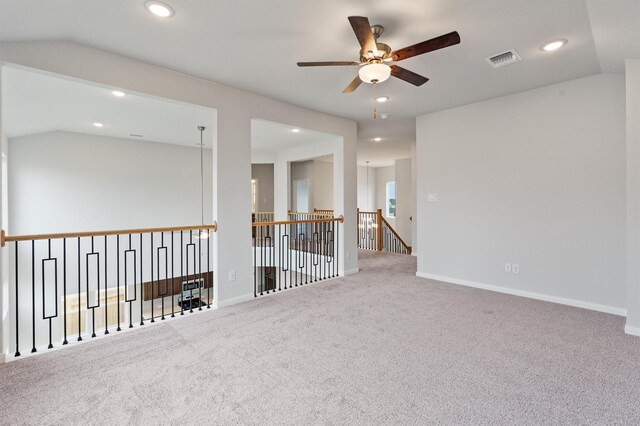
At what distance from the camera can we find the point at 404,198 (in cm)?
951

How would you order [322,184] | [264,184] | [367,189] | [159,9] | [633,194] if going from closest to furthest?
[159,9] → [633,194] → [322,184] → [264,184] → [367,189]

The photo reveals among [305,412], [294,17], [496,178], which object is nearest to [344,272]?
[496,178]

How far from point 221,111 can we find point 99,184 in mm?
4189

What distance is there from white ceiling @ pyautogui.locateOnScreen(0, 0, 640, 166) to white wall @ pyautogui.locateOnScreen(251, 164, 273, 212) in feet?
23.2

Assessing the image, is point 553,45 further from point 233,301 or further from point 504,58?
point 233,301

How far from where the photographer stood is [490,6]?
221cm

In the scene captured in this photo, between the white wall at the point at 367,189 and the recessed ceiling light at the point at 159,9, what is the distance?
35.5ft

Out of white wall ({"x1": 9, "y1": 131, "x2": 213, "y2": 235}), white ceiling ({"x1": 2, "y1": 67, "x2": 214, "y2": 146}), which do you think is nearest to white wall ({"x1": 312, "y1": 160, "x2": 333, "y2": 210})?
white wall ({"x1": 9, "y1": 131, "x2": 213, "y2": 235})

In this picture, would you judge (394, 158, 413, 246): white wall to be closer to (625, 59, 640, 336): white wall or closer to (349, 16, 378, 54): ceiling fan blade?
(625, 59, 640, 336): white wall

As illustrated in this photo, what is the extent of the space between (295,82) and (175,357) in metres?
3.05

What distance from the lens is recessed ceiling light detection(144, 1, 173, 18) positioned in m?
2.16

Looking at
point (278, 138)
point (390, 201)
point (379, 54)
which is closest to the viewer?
point (379, 54)

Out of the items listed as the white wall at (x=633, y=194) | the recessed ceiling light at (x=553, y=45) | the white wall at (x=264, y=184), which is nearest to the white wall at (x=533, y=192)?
the white wall at (x=633, y=194)

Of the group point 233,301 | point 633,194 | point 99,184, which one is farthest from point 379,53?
point 99,184
